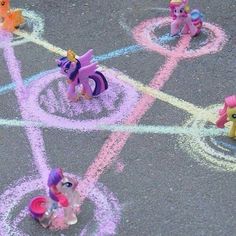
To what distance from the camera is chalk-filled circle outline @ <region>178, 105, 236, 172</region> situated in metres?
3.74

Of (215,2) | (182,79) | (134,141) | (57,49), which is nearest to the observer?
(134,141)

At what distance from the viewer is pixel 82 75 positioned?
4199 mm

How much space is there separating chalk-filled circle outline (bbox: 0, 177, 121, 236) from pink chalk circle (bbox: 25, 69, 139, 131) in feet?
2.02

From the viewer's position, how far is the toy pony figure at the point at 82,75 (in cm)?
416

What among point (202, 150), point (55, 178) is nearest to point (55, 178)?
point (55, 178)

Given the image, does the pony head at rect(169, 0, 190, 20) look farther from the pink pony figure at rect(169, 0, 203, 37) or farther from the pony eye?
the pony eye

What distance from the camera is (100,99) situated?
14.3 ft

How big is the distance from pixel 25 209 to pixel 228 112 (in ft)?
4.64

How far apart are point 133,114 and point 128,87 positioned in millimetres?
338

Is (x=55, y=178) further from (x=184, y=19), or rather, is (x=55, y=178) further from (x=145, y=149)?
(x=184, y=19)

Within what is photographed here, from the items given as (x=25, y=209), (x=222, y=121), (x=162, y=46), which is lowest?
(x=25, y=209)

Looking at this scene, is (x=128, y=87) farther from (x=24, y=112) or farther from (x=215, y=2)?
(x=215, y=2)

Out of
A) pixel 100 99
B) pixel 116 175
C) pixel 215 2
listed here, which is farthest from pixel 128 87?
pixel 215 2

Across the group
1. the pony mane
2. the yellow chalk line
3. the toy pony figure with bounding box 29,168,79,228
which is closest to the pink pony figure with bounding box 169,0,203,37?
the yellow chalk line
